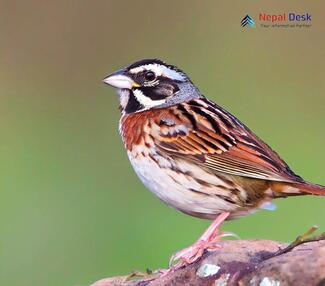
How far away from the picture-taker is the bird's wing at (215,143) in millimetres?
4445

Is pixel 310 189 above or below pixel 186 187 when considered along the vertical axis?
below

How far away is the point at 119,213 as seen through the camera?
6535 millimetres

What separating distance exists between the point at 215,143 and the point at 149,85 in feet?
1.49

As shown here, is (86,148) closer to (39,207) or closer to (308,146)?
(39,207)

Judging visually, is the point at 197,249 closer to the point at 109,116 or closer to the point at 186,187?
the point at 186,187

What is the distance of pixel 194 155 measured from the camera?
14.9 feet

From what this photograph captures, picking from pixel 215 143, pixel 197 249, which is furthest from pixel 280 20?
pixel 197 249

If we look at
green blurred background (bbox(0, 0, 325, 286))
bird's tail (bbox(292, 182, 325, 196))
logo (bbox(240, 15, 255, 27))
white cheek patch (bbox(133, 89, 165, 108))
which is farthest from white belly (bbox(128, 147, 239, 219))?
logo (bbox(240, 15, 255, 27))

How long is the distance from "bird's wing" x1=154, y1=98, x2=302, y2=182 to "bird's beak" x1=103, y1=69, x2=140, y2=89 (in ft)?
0.69

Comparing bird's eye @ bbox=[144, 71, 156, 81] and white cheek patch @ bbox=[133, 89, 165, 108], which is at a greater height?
bird's eye @ bbox=[144, 71, 156, 81]

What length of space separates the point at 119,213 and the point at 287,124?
64.4 inches

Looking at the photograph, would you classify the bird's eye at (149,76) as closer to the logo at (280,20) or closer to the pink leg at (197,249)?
the pink leg at (197,249)

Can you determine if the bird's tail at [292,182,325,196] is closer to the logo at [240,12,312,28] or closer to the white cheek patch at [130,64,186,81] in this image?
the white cheek patch at [130,64,186,81]

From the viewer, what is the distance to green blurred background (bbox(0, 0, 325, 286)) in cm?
622
